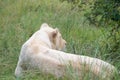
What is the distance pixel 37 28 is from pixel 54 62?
3.04m

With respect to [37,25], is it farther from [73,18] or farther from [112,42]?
[112,42]

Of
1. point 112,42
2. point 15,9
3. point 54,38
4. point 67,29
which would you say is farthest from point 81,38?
point 15,9

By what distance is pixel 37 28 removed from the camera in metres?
8.30

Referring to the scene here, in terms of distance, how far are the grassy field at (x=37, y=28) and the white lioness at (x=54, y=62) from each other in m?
0.12

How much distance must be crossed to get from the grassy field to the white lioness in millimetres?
121

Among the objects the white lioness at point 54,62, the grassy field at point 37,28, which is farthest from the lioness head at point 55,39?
the white lioness at point 54,62

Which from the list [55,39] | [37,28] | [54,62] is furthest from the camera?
[37,28]

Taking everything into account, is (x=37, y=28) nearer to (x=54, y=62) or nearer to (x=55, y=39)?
(x=55, y=39)

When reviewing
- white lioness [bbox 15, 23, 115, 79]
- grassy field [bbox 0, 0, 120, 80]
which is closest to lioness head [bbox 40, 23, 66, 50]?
grassy field [bbox 0, 0, 120, 80]

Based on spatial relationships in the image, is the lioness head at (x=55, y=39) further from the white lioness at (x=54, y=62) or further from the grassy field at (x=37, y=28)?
the white lioness at (x=54, y=62)

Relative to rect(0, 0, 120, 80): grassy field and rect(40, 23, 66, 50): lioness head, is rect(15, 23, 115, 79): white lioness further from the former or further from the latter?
rect(40, 23, 66, 50): lioness head

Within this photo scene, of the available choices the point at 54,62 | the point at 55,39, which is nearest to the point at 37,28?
the point at 55,39

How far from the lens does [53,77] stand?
17.4 ft

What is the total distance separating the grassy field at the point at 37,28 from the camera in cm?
619
